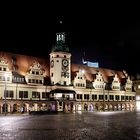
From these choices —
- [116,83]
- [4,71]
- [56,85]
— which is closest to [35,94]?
[56,85]

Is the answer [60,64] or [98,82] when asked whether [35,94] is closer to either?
[60,64]

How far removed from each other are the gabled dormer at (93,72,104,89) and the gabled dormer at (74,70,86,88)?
17.9ft

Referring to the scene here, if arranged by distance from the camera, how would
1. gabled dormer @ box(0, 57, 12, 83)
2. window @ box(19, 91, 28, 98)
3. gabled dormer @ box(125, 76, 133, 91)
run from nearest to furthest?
1. gabled dormer @ box(0, 57, 12, 83)
2. window @ box(19, 91, 28, 98)
3. gabled dormer @ box(125, 76, 133, 91)

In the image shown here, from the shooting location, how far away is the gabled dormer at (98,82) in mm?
98250

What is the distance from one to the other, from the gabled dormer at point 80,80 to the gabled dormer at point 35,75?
41.5ft

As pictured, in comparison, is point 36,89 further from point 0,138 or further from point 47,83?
point 0,138

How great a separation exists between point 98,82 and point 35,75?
25.4 m

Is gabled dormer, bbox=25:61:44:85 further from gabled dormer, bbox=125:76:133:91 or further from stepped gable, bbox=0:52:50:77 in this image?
gabled dormer, bbox=125:76:133:91

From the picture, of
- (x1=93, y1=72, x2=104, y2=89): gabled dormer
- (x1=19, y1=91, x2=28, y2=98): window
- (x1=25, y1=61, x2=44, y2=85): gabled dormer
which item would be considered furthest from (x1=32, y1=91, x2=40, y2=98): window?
(x1=93, y1=72, x2=104, y2=89): gabled dormer

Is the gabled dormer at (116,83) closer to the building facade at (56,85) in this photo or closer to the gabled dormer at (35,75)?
the building facade at (56,85)

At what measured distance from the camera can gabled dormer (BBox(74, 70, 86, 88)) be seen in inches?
3612

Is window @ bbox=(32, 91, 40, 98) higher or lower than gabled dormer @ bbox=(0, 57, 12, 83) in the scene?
lower

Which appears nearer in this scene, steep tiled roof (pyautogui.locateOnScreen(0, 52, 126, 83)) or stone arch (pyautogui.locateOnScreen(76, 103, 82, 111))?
steep tiled roof (pyautogui.locateOnScreen(0, 52, 126, 83))

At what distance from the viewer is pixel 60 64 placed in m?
87.1
